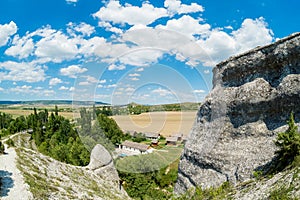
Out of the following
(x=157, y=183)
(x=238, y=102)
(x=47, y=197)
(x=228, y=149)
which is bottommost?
(x=157, y=183)

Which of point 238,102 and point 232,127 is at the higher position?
point 238,102

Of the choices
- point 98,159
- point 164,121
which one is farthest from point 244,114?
point 164,121

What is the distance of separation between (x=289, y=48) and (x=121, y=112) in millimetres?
18366

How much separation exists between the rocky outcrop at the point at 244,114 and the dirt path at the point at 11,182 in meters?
11.5

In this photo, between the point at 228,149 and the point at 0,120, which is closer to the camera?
the point at 228,149

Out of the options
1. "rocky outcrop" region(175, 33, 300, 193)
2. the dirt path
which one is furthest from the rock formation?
"rocky outcrop" region(175, 33, 300, 193)

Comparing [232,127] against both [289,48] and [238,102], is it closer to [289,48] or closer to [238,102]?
[238,102]

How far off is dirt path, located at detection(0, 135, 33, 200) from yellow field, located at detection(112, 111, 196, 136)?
13947mm

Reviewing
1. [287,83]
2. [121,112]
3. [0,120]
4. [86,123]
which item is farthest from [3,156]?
[0,120]

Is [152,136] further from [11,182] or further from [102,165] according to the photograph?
[11,182]

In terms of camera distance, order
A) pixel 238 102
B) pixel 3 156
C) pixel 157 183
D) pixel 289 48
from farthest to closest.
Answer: pixel 157 183
pixel 3 156
pixel 238 102
pixel 289 48

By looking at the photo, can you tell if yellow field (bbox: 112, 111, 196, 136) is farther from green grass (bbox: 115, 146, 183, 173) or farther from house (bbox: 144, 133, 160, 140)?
house (bbox: 144, 133, 160, 140)

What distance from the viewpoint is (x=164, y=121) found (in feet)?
116

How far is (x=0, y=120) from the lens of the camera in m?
111
